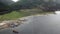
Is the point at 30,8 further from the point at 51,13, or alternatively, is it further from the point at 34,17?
the point at 51,13

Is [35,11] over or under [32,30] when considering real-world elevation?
over

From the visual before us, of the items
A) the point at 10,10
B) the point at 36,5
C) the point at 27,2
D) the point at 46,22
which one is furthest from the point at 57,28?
the point at 10,10

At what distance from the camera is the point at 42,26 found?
229 cm

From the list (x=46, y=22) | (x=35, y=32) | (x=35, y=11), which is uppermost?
(x=35, y=11)

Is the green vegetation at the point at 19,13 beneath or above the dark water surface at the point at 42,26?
above

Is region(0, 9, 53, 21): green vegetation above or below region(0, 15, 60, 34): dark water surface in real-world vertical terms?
above

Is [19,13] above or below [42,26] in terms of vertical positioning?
above

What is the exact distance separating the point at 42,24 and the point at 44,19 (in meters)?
0.09

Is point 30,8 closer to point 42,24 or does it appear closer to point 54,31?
point 42,24

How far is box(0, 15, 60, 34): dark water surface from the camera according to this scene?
2.28 meters

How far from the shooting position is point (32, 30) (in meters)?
2.30

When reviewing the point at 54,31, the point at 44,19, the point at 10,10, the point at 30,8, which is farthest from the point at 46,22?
the point at 10,10

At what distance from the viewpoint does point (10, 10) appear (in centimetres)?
229

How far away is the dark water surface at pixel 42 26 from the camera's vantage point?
2.28 metres
